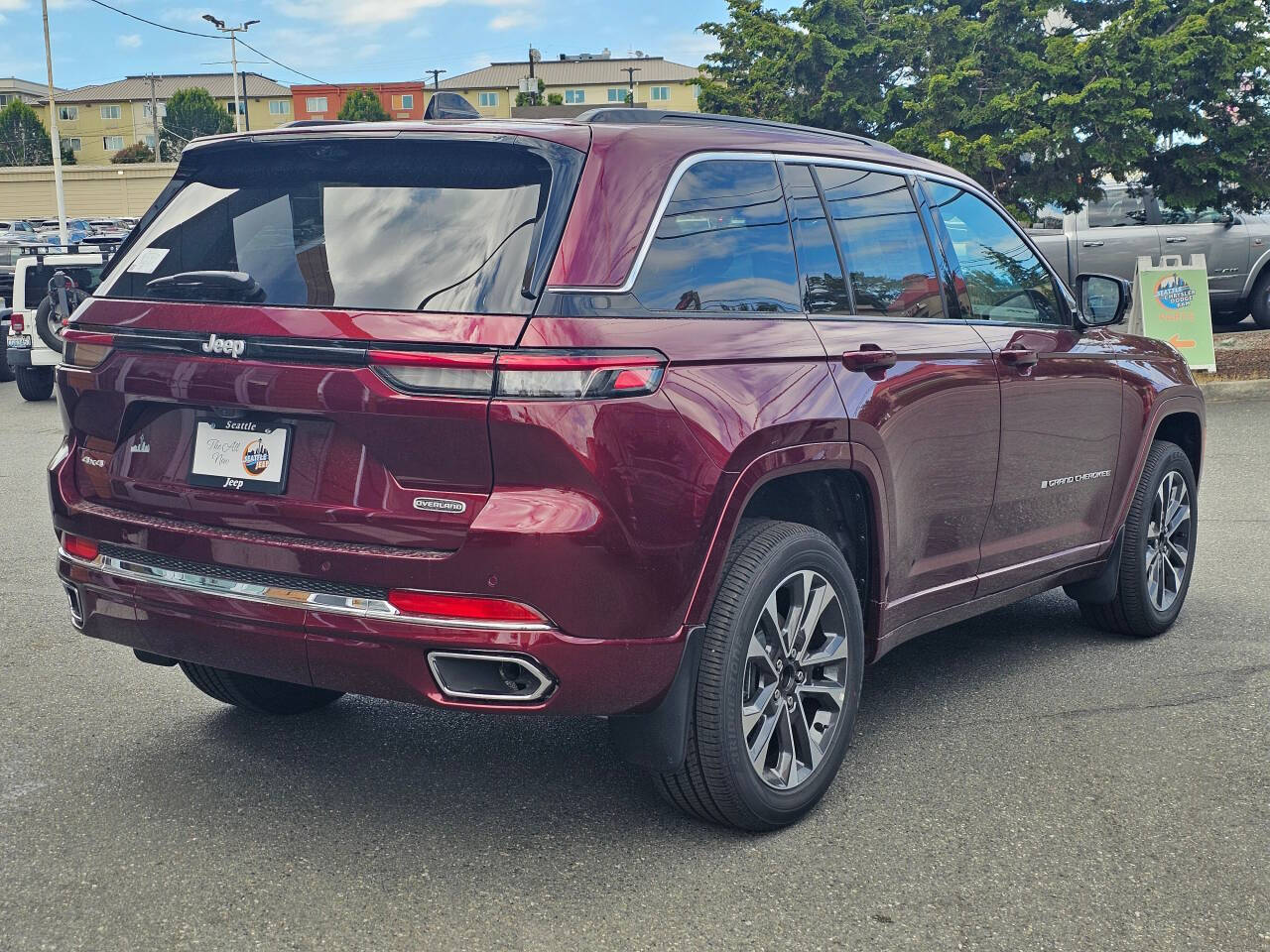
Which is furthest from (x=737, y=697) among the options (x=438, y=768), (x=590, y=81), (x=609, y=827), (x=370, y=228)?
(x=590, y=81)

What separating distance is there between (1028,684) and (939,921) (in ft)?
6.90

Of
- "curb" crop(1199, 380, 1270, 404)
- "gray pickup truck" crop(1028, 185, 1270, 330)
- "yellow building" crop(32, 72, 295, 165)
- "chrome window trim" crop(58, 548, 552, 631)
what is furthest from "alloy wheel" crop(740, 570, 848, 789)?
"yellow building" crop(32, 72, 295, 165)

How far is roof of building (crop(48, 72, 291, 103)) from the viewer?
139375 mm

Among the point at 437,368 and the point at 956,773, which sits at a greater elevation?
the point at 437,368

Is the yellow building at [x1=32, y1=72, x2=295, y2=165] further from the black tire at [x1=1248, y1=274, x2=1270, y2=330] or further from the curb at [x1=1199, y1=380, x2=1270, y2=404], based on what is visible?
the curb at [x1=1199, y1=380, x2=1270, y2=404]

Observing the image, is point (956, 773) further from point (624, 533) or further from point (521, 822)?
point (624, 533)

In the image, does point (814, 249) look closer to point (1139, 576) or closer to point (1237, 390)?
point (1139, 576)

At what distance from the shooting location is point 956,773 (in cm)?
422

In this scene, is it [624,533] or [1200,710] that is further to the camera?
[1200,710]

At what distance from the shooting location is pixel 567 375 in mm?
3197

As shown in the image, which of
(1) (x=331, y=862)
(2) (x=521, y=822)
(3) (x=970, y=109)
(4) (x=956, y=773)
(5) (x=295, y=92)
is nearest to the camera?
(1) (x=331, y=862)

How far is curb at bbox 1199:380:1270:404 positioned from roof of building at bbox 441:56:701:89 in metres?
126

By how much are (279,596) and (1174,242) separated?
16211 millimetres

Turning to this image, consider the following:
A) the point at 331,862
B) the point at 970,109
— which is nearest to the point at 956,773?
the point at 331,862
